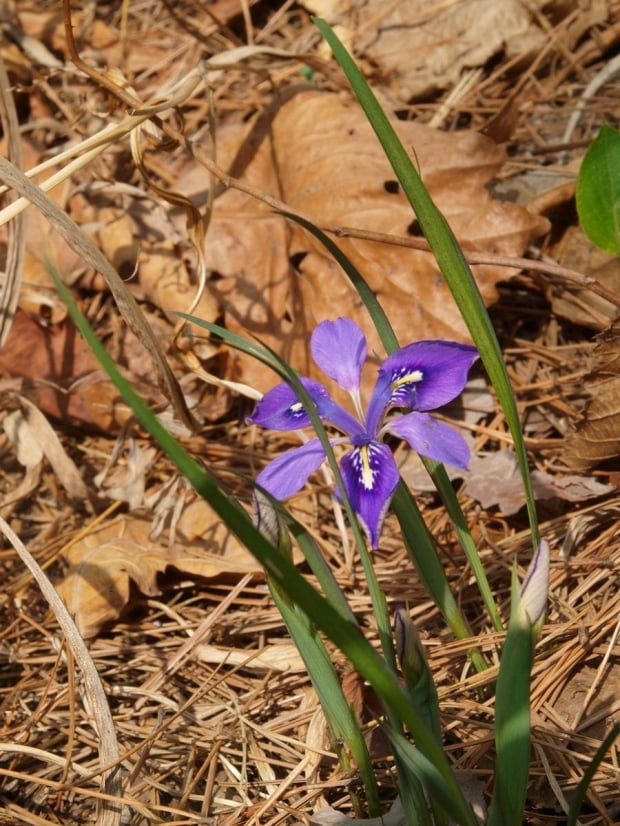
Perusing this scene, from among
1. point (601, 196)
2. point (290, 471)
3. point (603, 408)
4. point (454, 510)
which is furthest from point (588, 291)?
point (290, 471)

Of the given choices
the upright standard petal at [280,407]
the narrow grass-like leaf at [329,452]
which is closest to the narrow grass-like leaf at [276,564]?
the narrow grass-like leaf at [329,452]

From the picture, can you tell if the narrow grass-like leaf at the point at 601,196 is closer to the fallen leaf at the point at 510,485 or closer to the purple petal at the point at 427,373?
the fallen leaf at the point at 510,485

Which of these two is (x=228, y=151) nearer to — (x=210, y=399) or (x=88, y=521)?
(x=210, y=399)

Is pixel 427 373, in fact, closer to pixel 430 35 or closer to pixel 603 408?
pixel 603 408

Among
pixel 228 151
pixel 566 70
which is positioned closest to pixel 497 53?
pixel 566 70

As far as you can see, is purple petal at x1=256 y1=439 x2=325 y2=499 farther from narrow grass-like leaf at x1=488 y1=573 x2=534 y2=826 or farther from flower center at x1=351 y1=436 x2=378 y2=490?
narrow grass-like leaf at x1=488 y1=573 x2=534 y2=826

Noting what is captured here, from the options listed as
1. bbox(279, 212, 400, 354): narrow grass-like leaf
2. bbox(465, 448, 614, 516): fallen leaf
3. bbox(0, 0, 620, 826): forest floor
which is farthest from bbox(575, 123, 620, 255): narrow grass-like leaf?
bbox(279, 212, 400, 354): narrow grass-like leaf
